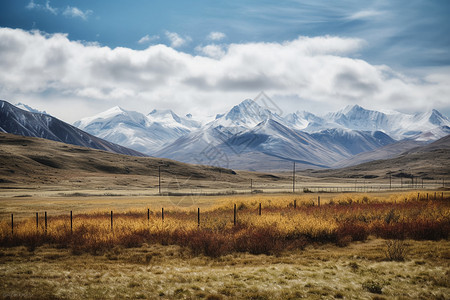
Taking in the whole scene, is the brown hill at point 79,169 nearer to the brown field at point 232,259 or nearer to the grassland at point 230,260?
the grassland at point 230,260

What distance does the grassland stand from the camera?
43.0 feet

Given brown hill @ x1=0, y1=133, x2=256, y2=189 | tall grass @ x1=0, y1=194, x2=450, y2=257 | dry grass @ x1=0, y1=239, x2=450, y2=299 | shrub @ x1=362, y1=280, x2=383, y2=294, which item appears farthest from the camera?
brown hill @ x1=0, y1=133, x2=256, y2=189

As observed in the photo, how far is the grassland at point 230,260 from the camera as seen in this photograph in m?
13.1

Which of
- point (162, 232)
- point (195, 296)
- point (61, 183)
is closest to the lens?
point (195, 296)

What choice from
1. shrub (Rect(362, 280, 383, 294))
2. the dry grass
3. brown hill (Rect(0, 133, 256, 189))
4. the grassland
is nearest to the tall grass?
the grassland

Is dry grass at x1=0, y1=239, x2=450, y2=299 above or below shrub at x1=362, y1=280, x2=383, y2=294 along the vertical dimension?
below

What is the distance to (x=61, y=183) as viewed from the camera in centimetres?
11494

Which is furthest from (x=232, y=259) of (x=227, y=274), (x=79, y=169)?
(x=79, y=169)

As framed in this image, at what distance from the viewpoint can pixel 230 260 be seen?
1877 cm

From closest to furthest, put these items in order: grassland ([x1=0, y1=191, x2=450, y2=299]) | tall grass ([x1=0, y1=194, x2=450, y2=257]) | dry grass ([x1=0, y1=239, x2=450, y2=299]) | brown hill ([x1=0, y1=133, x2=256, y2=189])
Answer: dry grass ([x1=0, y1=239, x2=450, y2=299]) → grassland ([x1=0, y1=191, x2=450, y2=299]) → tall grass ([x1=0, y1=194, x2=450, y2=257]) → brown hill ([x1=0, y1=133, x2=256, y2=189])

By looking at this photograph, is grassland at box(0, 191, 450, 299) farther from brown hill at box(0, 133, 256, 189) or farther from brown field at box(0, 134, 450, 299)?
brown hill at box(0, 133, 256, 189)

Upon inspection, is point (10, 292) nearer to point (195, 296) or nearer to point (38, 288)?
point (38, 288)

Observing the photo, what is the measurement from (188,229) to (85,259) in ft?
26.3

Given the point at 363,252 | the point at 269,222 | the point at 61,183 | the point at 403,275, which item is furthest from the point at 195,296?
the point at 61,183
